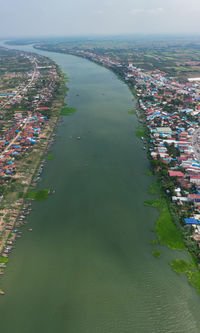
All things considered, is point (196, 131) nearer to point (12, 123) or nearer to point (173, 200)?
point (173, 200)

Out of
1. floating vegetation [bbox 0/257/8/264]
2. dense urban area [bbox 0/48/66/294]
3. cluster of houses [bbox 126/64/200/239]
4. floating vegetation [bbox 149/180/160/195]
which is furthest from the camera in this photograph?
floating vegetation [bbox 149/180/160/195]

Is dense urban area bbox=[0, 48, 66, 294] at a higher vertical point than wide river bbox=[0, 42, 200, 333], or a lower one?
higher

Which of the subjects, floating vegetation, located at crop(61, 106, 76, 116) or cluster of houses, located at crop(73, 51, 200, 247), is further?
floating vegetation, located at crop(61, 106, 76, 116)

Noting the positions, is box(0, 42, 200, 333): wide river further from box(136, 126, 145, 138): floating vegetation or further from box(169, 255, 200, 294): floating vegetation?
box(136, 126, 145, 138): floating vegetation

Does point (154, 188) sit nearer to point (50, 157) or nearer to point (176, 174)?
point (176, 174)

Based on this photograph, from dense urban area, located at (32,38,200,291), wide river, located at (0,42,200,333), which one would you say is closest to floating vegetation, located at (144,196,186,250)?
dense urban area, located at (32,38,200,291)

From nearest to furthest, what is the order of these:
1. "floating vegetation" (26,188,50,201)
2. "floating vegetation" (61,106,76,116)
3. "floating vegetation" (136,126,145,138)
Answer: "floating vegetation" (26,188,50,201) → "floating vegetation" (136,126,145,138) → "floating vegetation" (61,106,76,116)
